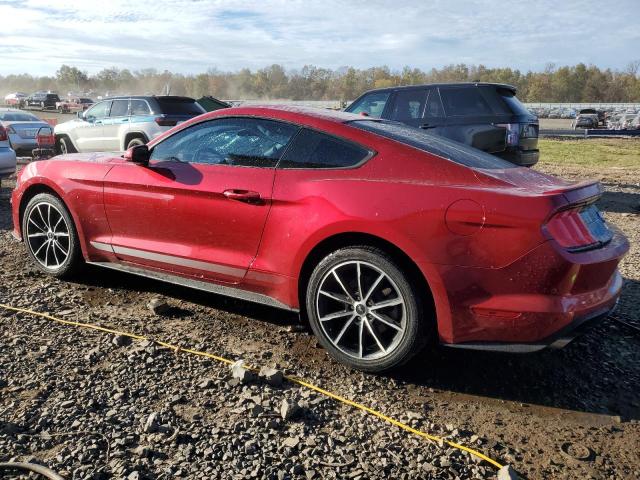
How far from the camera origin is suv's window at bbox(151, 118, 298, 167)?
362 centimetres

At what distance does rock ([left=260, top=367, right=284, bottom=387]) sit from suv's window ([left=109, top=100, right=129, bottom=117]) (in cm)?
1090

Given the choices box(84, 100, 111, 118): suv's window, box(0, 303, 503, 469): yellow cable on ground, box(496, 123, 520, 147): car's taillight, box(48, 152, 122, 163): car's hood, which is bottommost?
box(0, 303, 503, 469): yellow cable on ground

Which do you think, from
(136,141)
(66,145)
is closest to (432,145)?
(136,141)

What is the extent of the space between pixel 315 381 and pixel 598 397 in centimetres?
156

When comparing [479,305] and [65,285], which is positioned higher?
[479,305]

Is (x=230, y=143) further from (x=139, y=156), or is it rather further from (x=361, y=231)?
(x=361, y=231)

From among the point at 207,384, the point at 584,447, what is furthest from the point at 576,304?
the point at 207,384

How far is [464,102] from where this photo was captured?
8.19 meters

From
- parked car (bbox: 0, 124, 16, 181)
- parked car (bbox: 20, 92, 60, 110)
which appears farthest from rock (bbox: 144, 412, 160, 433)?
parked car (bbox: 20, 92, 60, 110)

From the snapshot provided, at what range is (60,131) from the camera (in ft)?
46.1

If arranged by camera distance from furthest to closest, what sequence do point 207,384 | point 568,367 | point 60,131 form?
point 60,131
point 568,367
point 207,384

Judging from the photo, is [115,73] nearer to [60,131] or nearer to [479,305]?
[60,131]

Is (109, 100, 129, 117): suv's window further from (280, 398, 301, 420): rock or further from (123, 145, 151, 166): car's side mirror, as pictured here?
(280, 398, 301, 420): rock

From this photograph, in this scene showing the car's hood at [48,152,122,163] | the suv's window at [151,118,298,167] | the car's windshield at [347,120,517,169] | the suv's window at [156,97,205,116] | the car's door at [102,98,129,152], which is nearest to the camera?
the car's windshield at [347,120,517,169]
